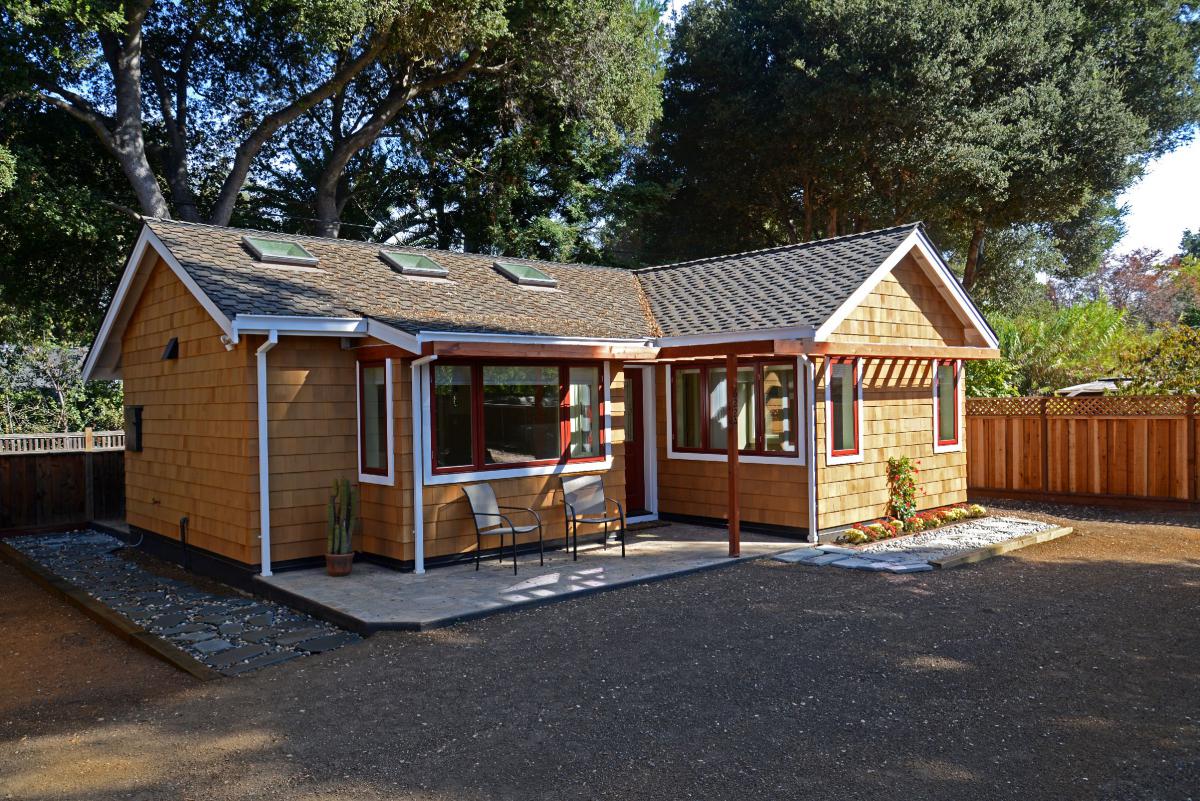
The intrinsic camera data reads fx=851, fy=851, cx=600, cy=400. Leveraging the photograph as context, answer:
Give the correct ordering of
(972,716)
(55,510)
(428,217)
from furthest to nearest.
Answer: (428,217), (55,510), (972,716)

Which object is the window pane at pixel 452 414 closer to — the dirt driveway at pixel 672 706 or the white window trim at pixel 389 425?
the white window trim at pixel 389 425

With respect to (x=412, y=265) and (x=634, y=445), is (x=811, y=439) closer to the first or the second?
(x=634, y=445)

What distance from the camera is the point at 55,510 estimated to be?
42.5 feet

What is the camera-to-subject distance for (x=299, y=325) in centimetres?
Answer: 844

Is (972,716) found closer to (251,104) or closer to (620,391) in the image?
(620,391)

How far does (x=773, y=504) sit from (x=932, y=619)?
3731 millimetres

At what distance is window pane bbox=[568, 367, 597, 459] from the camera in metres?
10.1

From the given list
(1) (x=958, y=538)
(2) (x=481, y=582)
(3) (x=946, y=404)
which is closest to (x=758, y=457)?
(1) (x=958, y=538)

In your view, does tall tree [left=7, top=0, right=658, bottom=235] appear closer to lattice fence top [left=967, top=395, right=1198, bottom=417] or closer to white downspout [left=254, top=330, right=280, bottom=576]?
white downspout [left=254, top=330, right=280, bottom=576]

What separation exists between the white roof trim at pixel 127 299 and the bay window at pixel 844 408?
6.91 metres

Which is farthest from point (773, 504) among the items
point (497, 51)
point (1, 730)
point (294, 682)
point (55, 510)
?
point (497, 51)

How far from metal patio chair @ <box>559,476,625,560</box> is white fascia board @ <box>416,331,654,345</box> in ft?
5.35

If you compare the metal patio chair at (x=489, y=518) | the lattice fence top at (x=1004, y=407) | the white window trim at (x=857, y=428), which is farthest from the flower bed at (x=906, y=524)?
the metal patio chair at (x=489, y=518)

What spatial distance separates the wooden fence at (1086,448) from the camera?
1264cm
